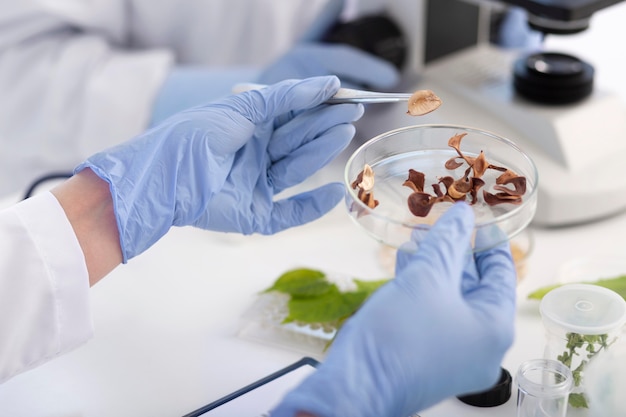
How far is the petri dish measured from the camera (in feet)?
2.69

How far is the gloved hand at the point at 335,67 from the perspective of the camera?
4.99 feet

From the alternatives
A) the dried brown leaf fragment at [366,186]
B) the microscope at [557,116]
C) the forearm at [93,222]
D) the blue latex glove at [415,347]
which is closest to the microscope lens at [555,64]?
the microscope at [557,116]

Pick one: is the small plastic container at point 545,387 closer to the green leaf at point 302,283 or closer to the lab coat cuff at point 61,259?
the green leaf at point 302,283

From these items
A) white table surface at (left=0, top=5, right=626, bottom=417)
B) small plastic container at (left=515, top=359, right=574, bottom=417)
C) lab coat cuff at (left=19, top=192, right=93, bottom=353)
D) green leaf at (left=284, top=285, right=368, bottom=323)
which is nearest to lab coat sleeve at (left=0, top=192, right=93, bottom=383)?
lab coat cuff at (left=19, top=192, right=93, bottom=353)

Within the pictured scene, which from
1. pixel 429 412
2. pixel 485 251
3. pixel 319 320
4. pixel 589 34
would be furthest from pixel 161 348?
pixel 589 34

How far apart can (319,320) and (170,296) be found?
0.26 metres

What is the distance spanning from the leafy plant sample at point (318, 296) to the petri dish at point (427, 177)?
0.20 m

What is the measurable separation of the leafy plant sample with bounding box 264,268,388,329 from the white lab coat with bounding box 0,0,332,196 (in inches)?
27.1

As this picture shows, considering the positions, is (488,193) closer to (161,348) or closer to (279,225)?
(279,225)

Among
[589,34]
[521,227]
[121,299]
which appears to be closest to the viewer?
[521,227]

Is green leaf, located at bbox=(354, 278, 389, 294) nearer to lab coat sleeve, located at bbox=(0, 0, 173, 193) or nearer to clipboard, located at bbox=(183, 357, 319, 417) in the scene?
clipboard, located at bbox=(183, 357, 319, 417)

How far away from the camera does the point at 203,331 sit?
3.59 feet

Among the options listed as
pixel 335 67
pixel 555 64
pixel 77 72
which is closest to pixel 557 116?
pixel 555 64

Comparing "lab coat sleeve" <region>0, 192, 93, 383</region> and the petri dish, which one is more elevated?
the petri dish
